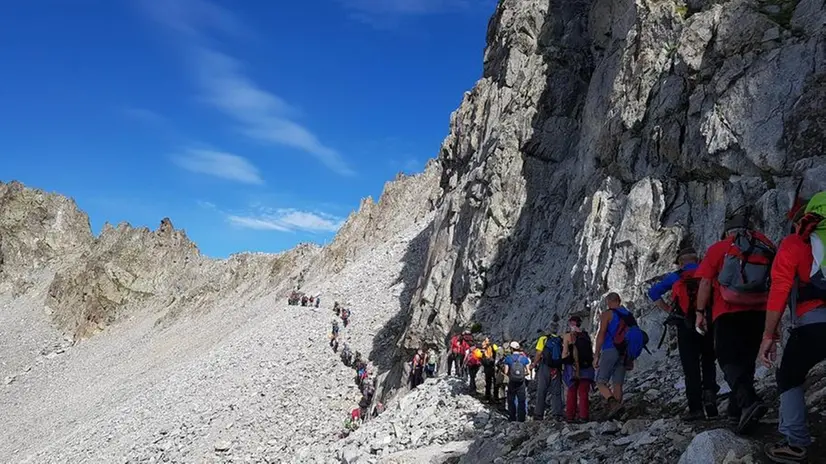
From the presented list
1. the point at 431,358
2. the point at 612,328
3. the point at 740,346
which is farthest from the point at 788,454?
the point at 431,358

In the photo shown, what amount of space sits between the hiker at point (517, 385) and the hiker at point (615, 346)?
3.57m

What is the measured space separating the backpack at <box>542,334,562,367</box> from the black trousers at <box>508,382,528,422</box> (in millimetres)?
1275

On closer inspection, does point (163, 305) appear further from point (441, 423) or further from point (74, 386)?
point (441, 423)

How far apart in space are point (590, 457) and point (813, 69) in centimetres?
1307

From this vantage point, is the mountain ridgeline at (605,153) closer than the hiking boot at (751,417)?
No

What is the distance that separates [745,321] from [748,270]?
686mm

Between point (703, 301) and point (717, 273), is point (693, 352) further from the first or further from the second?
point (717, 273)

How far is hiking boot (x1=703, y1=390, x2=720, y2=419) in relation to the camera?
737 centimetres

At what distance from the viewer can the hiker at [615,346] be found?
9.39 meters

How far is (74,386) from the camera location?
209 ft

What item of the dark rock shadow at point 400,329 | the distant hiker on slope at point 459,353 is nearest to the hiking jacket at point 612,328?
the distant hiker on slope at point 459,353

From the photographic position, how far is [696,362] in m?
7.50

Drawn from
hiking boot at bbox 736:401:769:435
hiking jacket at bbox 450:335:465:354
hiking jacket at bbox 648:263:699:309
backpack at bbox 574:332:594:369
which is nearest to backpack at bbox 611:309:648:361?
backpack at bbox 574:332:594:369

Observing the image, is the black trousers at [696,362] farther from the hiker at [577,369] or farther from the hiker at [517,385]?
the hiker at [517,385]
